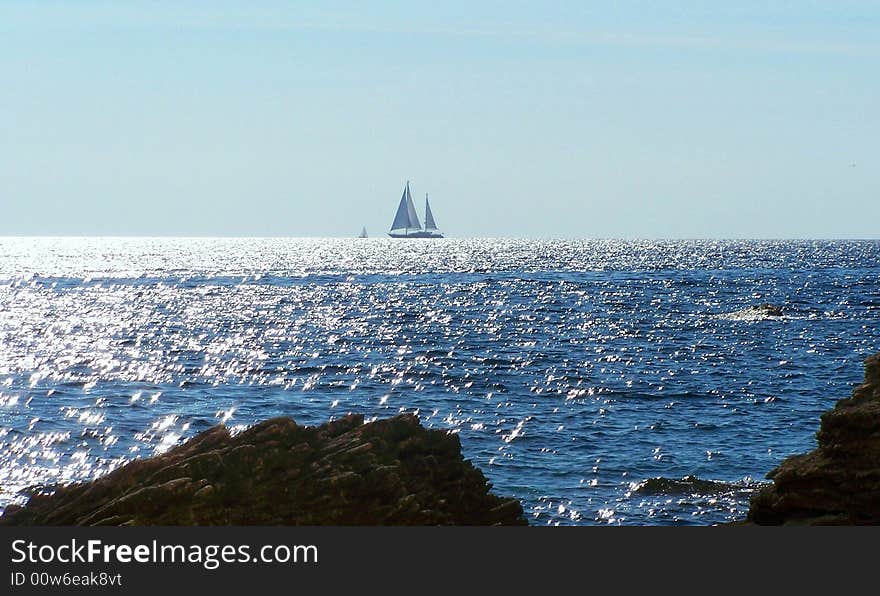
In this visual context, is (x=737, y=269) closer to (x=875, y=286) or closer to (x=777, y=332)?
(x=875, y=286)

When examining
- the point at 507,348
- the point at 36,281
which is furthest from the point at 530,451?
the point at 36,281

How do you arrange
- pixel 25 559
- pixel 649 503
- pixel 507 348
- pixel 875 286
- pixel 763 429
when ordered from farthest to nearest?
1. pixel 875 286
2. pixel 507 348
3. pixel 763 429
4. pixel 649 503
5. pixel 25 559

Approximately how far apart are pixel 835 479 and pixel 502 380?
36.1 m

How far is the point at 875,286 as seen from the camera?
5236 inches

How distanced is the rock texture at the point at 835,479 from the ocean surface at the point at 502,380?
850 cm

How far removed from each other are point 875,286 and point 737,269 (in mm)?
56653

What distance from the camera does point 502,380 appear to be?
54125mm

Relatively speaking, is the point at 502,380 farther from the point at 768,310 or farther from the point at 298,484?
the point at 768,310

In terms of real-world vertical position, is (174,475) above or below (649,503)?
above

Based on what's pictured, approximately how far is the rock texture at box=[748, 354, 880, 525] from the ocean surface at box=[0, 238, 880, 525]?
27.9 ft

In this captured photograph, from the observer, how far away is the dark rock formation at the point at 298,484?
17.7 m

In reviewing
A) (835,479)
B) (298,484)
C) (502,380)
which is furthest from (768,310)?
(298,484)

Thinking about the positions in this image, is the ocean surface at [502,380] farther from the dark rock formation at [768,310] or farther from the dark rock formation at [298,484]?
the dark rock formation at [298,484]

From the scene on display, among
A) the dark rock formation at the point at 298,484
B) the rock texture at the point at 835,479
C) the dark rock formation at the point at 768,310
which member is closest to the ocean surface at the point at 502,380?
the dark rock formation at the point at 768,310
